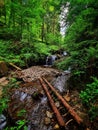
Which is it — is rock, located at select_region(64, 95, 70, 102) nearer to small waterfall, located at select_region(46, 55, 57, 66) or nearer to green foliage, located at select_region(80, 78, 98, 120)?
green foliage, located at select_region(80, 78, 98, 120)

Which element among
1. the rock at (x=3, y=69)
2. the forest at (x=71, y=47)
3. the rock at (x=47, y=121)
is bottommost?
the rock at (x=47, y=121)

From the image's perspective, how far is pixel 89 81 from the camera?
19.2ft

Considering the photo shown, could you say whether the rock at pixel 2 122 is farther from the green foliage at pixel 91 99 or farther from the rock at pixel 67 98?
the green foliage at pixel 91 99

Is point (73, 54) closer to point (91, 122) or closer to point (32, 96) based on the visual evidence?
point (32, 96)

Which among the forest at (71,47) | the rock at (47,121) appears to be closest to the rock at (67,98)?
the forest at (71,47)

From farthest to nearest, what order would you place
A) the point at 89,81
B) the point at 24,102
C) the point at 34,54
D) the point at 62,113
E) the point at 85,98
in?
the point at 34,54 → the point at 89,81 → the point at 24,102 → the point at 85,98 → the point at 62,113

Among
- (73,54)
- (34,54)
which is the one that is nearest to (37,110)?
(73,54)

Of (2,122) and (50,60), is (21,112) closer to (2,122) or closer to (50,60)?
(2,122)

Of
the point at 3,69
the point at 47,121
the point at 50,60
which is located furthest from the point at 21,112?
the point at 50,60

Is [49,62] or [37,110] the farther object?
[49,62]

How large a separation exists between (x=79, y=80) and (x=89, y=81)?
1.49ft

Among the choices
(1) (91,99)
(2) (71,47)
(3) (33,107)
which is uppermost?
(2) (71,47)

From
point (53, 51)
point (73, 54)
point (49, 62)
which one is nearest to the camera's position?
point (73, 54)

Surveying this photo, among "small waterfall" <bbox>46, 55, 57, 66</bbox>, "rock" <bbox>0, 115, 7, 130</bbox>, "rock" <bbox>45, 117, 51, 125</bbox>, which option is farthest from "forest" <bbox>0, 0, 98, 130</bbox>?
"rock" <bbox>45, 117, 51, 125</bbox>
